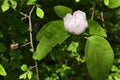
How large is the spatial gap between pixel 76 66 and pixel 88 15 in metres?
0.33

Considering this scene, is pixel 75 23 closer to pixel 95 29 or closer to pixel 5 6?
pixel 95 29

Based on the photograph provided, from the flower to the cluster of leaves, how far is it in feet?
0.10

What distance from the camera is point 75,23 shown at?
1.59m

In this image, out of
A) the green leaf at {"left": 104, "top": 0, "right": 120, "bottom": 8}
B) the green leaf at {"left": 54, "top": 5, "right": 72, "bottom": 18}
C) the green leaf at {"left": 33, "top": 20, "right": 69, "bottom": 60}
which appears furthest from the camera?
the green leaf at {"left": 104, "top": 0, "right": 120, "bottom": 8}

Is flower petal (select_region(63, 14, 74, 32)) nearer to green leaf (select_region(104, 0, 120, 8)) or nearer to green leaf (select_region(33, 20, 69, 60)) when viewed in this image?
green leaf (select_region(33, 20, 69, 60))

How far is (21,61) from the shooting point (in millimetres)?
2064

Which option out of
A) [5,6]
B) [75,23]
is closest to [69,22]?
[75,23]

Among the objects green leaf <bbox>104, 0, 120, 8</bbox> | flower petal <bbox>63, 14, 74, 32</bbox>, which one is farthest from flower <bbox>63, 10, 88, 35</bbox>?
green leaf <bbox>104, 0, 120, 8</bbox>

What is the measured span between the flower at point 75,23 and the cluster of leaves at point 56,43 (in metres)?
0.03

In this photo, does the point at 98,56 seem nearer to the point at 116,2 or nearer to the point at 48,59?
the point at 116,2

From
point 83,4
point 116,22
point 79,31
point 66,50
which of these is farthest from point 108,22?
point 79,31

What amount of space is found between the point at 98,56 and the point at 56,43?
191mm

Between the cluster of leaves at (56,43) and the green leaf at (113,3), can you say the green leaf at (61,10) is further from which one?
the green leaf at (113,3)

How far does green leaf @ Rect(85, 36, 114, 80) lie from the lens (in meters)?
1.57
